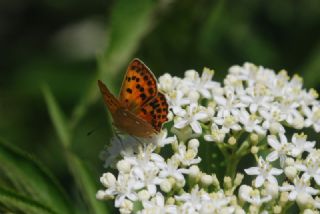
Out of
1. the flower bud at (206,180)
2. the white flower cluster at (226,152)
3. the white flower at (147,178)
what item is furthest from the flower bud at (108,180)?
the flower bud at (206,180)

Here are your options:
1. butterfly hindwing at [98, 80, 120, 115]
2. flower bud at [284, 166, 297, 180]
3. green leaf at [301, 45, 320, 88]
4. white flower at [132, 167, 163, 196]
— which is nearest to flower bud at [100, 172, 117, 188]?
white flower at [132, 167, 163, 196]

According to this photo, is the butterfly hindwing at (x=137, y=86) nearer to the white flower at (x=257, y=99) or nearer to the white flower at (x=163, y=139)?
the white flower at (x=163, y=139)

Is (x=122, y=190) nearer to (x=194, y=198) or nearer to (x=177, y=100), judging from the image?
(x=194, y=198)

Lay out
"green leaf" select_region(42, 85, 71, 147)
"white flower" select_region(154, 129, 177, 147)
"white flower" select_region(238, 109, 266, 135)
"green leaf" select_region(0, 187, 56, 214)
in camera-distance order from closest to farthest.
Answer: "green leaf" select_region(0, 187, 56, 214) < "white flower" select_region(154, 129, 177, 147) < "white flower" select_region(238, 109, 266, 135) < "green leaf" select_region(42, 85, 71, 147)

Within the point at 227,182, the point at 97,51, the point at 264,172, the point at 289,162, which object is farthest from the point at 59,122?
the point at 97,51

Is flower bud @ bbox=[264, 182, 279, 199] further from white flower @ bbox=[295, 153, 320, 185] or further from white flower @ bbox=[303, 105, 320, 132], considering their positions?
white flower @ bbox=[303, 105, 320, 132]

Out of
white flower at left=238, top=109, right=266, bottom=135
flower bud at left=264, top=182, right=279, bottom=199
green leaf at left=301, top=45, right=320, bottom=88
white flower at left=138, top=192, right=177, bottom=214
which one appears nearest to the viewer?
white flower at left=138, top=192, right=177, bottom=214
